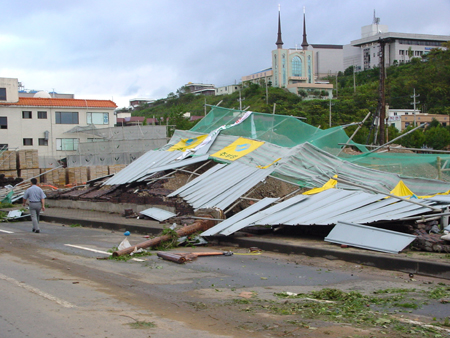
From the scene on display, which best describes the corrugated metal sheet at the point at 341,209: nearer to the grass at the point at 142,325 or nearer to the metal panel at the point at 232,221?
the metal panel at the point at 232,221

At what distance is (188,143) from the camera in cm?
2122

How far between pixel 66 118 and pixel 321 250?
44726mm

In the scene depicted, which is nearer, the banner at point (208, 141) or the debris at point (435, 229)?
the debris at point (435, 229)

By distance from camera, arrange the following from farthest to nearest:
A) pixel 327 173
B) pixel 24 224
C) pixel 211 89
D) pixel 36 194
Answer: pixel 211 89 → pixel 24 224 → pixel 327 173 → pixel 36 194

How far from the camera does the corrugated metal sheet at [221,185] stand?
13977 mm

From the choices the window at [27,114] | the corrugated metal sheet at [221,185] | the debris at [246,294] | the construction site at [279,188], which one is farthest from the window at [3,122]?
the debris at [246,294]

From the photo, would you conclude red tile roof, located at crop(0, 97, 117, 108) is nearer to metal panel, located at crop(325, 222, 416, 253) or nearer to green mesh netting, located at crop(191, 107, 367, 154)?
green mesh netting, located at crop(191, 107, 367, 154)

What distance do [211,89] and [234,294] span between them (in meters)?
117

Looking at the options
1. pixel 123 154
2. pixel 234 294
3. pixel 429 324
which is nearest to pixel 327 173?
pixel 234 294

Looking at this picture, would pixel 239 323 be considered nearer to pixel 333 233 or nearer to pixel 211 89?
pixel 333 233

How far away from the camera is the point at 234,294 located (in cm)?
661

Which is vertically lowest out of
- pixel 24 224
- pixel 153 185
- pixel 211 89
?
pixel 24 224

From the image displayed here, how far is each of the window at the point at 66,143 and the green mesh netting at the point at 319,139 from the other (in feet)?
101

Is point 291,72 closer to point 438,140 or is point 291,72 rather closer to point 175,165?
point 438,140
